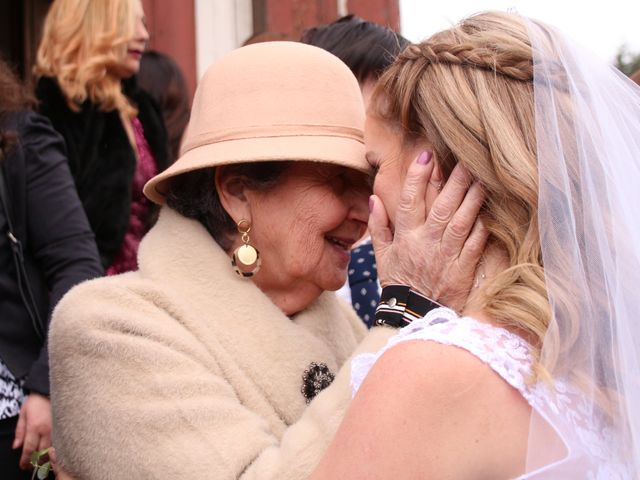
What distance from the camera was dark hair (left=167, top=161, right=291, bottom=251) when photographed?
2518 millimetres

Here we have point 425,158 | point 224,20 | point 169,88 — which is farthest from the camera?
point 224,20

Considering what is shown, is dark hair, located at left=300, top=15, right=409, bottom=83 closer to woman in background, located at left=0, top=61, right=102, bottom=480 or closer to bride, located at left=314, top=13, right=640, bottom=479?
woman in background, located at left=0, top=61, right=102, bottom=480

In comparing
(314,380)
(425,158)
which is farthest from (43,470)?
(425,158)

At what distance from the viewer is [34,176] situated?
10.3ft

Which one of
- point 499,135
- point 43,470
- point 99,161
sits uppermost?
point 499,135

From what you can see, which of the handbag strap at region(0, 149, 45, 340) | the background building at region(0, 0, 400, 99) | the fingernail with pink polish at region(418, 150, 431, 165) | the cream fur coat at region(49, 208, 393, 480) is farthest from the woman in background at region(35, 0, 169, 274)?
the background building at region(0, 0, 400, 99)

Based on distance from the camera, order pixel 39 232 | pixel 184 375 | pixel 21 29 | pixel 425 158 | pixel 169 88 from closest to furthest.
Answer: pixel 425 158 < pixel 184 375 < pixel 39 232 < pixel 169 88 < pixel 21 29

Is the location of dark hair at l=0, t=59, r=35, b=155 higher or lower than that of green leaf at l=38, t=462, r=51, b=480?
higher

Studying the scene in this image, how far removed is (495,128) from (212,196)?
3.00ft

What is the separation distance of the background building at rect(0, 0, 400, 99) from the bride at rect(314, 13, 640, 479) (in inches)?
156

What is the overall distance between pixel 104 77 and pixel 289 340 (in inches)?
67.0

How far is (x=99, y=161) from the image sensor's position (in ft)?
11.7

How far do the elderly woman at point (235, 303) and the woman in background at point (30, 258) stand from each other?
0.58 metres

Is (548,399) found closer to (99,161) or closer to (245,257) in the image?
(245,257)
